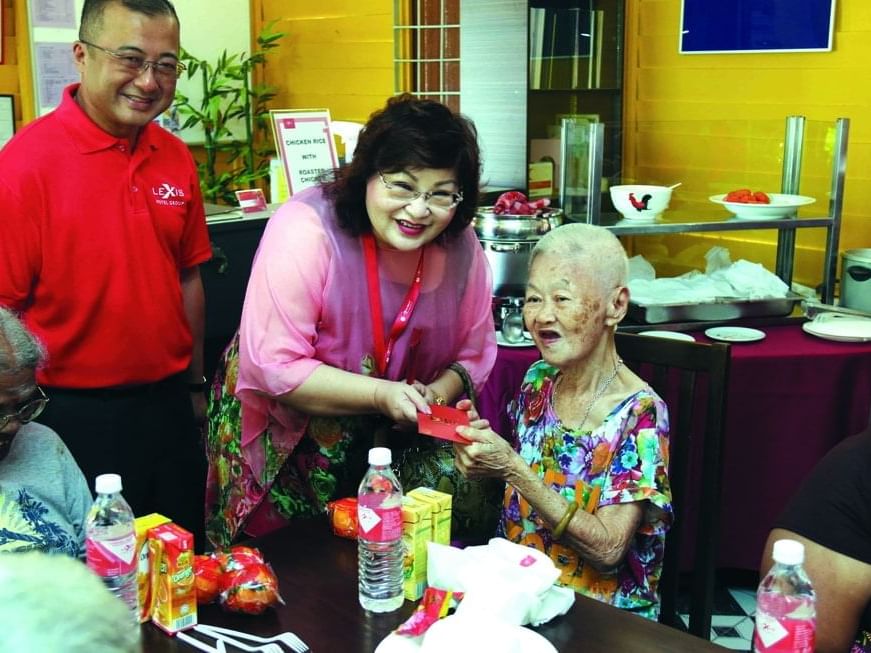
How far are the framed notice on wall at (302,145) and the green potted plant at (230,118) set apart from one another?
2.23 m

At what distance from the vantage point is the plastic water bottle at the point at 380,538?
1651 mm

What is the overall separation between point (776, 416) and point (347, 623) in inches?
80.5

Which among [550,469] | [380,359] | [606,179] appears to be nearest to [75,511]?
[380,359]

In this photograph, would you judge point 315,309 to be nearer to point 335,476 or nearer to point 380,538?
point 335,476

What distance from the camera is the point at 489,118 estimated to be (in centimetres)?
494

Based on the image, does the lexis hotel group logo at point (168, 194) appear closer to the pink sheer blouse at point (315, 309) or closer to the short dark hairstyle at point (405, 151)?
the pink sheer blouse at point (315, 309)

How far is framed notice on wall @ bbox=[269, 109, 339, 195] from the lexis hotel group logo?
991 mm

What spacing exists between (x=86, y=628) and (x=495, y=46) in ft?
14.4

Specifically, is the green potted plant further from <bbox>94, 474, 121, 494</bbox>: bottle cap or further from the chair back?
<bbox>94, 474, 121, 494</bbox>: bottle cap

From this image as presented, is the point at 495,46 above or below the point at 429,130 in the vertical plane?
above

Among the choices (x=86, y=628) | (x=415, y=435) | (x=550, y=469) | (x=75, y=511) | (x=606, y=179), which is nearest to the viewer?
(x=86, y=628)

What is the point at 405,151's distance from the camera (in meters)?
2.10

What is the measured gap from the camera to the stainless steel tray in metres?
3.34

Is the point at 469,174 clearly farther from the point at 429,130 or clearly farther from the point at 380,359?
the point at 380,359
